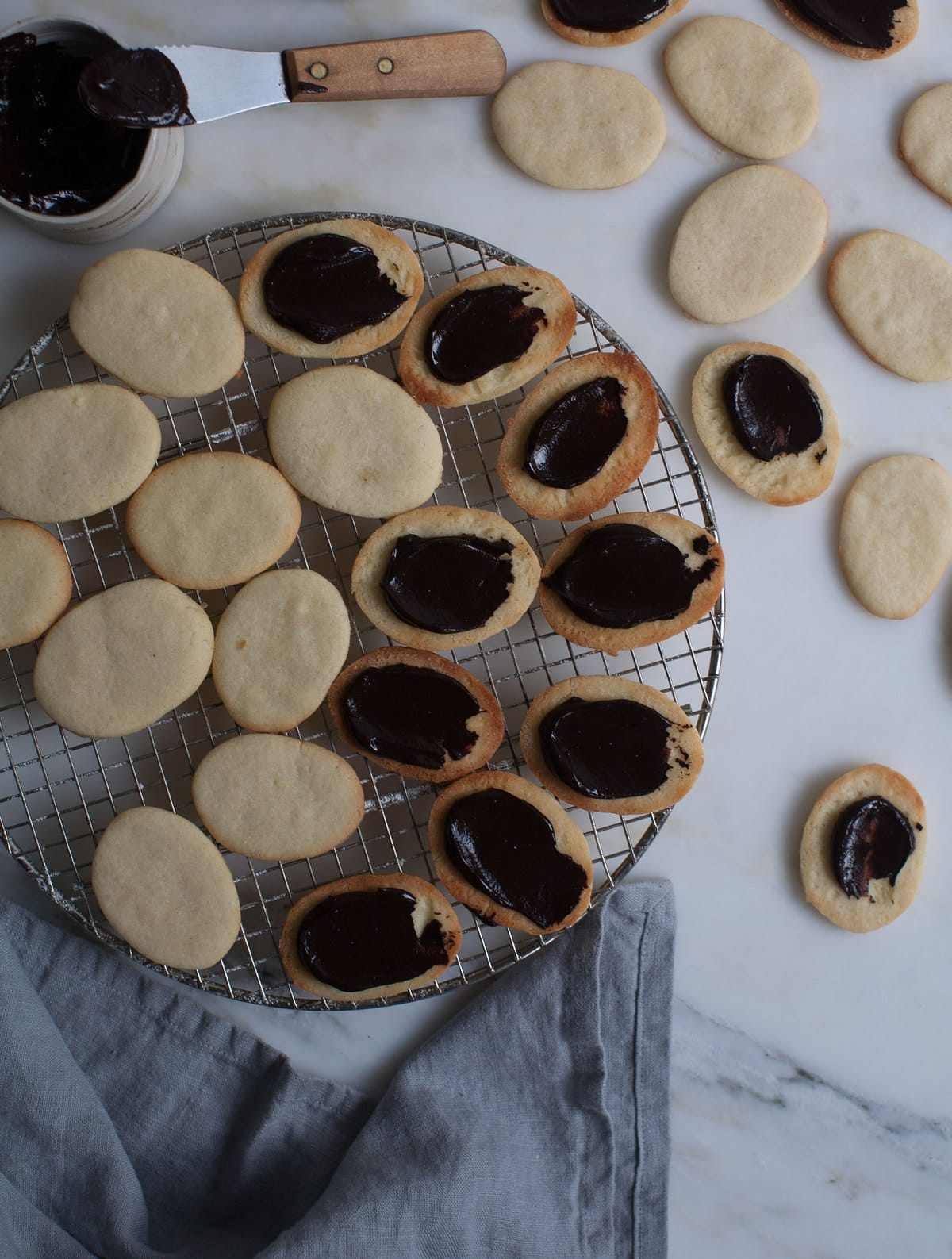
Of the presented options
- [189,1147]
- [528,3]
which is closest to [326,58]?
[528,3]

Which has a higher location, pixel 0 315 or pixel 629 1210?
pixel 0 315

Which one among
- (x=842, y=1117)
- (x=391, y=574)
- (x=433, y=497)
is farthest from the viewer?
(x=842, y=1117)

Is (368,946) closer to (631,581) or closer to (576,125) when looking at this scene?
(631,581)

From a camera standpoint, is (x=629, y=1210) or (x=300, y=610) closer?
(x=300, y=610)

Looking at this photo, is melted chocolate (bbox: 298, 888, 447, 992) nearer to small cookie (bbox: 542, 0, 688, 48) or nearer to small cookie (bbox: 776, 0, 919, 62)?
small cookie (bbox: 542, 0, 688, 48)

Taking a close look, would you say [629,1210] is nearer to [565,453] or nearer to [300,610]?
[300,610]

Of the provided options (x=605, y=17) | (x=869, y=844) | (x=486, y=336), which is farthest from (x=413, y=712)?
(x=605, y=17)

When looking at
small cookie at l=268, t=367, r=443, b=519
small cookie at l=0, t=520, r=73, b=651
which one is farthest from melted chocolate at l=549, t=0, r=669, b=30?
small cookie at l=0, t=520, r=73, b=651

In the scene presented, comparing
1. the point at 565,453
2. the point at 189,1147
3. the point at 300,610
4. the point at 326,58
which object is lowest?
the point at 189,1147
